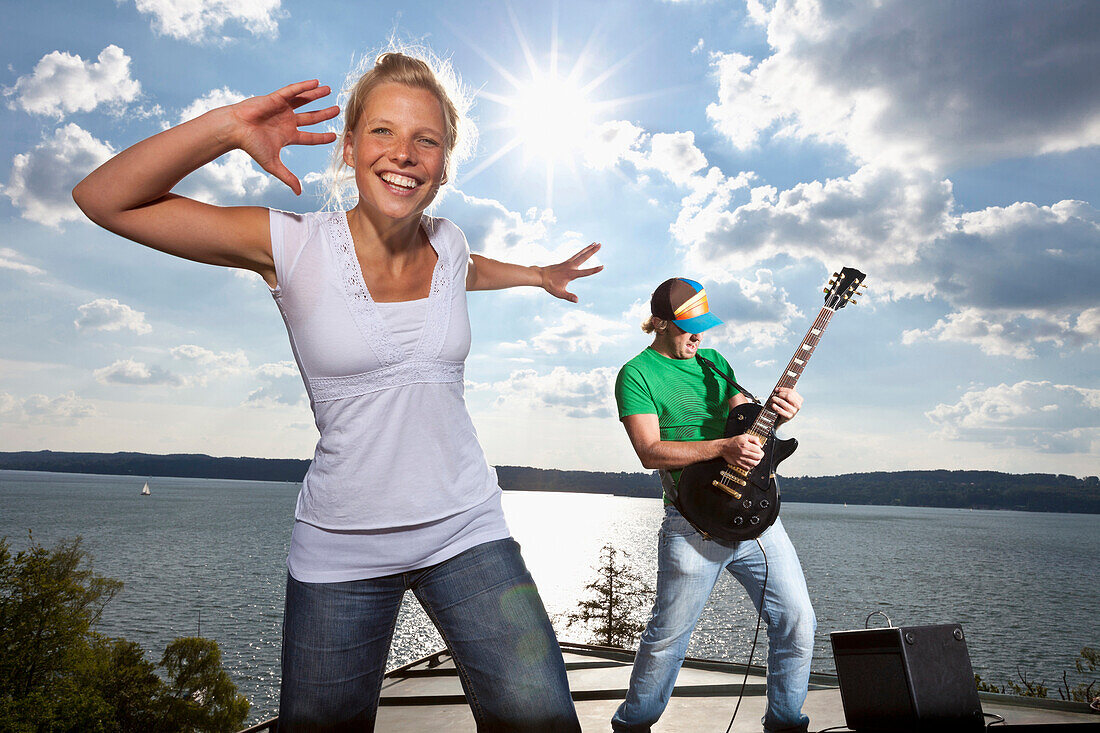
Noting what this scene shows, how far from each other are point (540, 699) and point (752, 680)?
15.0 feet

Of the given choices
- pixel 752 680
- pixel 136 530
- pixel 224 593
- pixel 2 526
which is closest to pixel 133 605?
pixel 224 593

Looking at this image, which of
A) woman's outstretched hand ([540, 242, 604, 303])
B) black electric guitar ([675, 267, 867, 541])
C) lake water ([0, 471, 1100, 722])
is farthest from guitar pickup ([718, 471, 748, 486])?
lake water ([0, 471, 1100, 722])

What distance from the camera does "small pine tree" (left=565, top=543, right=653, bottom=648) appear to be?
3797 cm

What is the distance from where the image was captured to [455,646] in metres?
1.55

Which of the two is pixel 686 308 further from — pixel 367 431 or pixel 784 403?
pixel 367 431

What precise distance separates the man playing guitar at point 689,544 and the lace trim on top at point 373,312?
2.00 metres

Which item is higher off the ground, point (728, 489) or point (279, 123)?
point (279, 123)

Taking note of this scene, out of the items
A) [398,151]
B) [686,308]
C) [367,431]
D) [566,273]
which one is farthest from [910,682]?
[398,151]

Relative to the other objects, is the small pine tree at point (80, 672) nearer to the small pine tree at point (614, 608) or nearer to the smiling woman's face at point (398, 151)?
the small pine tree at point (614, 608)

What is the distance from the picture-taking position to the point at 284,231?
1.55 metres

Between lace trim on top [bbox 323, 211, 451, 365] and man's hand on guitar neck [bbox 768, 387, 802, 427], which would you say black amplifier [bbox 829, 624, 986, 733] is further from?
lace trim on top [bbox 323, 211, 451, 365]

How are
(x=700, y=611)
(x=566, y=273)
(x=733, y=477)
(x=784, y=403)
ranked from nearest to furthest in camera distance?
(x=566, y=273) < (x=700, y=611) < (x=733, y=477) < (x=784, y=403)

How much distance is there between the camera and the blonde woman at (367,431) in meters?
1.47

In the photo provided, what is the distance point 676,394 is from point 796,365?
0.67 m
